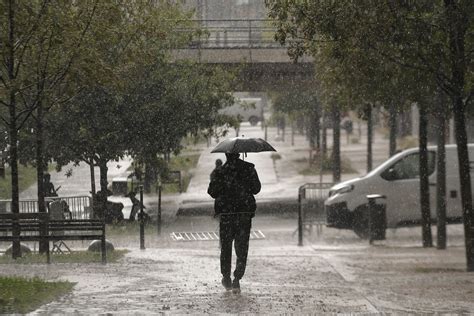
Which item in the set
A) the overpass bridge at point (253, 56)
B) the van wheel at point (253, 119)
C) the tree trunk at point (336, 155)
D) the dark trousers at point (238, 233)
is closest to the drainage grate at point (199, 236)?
the overpass bridge at point (253, 56)

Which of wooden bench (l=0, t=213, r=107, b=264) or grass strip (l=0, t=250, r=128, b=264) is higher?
wooden bench (l=0, t=213, r=107, b=264)

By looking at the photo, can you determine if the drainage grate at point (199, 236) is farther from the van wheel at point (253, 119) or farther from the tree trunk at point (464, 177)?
the van wheel at point (253, 119)

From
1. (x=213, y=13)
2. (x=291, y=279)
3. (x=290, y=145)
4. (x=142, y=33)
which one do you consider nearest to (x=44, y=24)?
(x=142, y=33)

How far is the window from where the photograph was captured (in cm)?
2489

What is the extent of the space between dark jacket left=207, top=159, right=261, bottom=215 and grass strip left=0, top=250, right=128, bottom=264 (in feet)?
16.0

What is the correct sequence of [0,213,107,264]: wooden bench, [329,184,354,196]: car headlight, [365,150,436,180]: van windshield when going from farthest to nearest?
1. [329,184,354,196]: car headlight
2. [365,150,436,180]: van windshield
3. [0,213,107,264]: wooden bench

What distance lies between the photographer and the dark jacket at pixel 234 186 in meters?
13.1

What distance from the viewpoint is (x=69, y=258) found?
58.4ft

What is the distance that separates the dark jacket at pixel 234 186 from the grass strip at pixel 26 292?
6.84 ft

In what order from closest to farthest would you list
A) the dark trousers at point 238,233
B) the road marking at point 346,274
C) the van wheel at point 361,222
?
the road marking at point 346,274, the dark trousers at point 238,233, the van wheel at point 361,222

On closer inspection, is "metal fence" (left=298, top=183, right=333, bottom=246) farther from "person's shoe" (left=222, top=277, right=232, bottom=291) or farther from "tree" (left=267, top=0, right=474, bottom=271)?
"person's shoe" (left=222, top=277, right=232, bottom=291)

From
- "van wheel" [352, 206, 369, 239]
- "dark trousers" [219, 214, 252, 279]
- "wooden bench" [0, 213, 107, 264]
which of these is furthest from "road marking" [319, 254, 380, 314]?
"van wheel" [352, 206, 369, 239]

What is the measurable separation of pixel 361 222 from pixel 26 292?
13.4 metres

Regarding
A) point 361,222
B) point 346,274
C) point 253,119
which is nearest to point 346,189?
point 361,222
